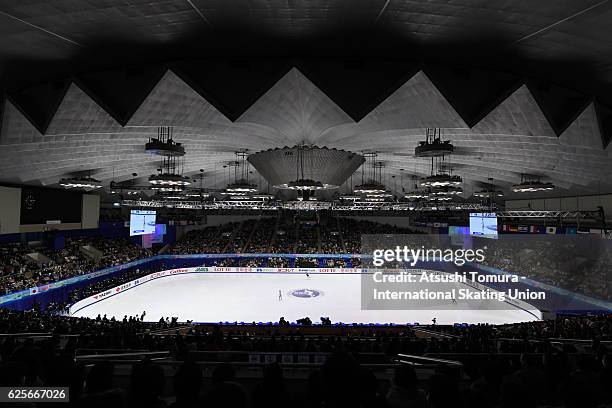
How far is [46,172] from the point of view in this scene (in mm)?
22516

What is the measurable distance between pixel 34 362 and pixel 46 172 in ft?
76.5

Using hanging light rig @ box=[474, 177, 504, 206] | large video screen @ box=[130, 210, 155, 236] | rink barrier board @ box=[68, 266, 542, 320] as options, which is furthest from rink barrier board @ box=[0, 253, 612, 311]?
hanging light rig @ box=[474, 177, 504, 206]

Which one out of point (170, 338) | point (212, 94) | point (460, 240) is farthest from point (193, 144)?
point (460, 240)

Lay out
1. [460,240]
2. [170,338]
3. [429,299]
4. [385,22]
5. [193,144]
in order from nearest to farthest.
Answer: [385,22]
[170,338]
[193,144]
[429,299]
[460,240]

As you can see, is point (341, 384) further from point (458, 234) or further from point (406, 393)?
point (458, 234)

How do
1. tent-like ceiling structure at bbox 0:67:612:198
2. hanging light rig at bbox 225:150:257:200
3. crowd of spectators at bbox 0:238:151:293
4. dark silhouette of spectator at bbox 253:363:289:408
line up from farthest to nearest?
crowd of spectators at bbox 0:238:151:293 → hanging light rig at bbox 225:150:257:200 → tent-like ceiling structure at bbox 0:67:612:198 → dark silhouette of spectator at bbox 253:363:289:408

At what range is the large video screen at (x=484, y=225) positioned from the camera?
2830cm

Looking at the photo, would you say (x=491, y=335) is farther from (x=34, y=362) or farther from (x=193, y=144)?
(x=193, y=144)

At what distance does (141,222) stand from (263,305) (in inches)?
643

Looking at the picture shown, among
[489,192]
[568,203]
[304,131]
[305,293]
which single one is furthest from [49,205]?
[568,203]

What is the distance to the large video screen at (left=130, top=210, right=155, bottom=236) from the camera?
109 ft

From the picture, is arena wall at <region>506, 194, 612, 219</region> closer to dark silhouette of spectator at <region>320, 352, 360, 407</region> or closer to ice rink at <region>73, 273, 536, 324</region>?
ice rink at <region>73, 273, 536, 324</region>

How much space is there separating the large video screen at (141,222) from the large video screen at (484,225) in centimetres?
3215

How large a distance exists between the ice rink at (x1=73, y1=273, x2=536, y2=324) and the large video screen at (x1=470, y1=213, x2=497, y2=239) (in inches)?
249
